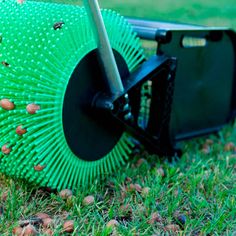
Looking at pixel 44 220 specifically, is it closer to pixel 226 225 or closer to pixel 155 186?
pixel 155 186

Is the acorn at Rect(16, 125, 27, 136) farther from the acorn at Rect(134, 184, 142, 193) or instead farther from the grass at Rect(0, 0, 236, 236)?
the acorn at Rect(134, 184, 142, 193)

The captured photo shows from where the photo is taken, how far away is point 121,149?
203 cm

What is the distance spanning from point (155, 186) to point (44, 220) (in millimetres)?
427

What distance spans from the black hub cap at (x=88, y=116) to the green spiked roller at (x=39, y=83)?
2 centimetres

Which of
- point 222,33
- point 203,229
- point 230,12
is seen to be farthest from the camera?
point 230,12

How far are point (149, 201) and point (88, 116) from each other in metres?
0.35

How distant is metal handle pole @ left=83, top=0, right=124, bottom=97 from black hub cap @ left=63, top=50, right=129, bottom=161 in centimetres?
3

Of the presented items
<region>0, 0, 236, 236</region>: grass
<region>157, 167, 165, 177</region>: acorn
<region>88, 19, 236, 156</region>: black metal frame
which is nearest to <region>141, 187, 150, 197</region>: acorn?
<region>0, 0, 236, 236</region>: grass

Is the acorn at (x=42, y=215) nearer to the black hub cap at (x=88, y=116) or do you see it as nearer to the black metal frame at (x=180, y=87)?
the black hub cap at (x=88, y=116)

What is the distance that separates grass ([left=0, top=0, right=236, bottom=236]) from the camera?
5.35 feet

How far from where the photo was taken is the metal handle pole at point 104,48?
66.5 inches

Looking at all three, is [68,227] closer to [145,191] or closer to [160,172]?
[145,191]

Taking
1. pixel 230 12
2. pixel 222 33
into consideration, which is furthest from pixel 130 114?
pixel 230 12

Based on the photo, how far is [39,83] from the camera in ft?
5.39
